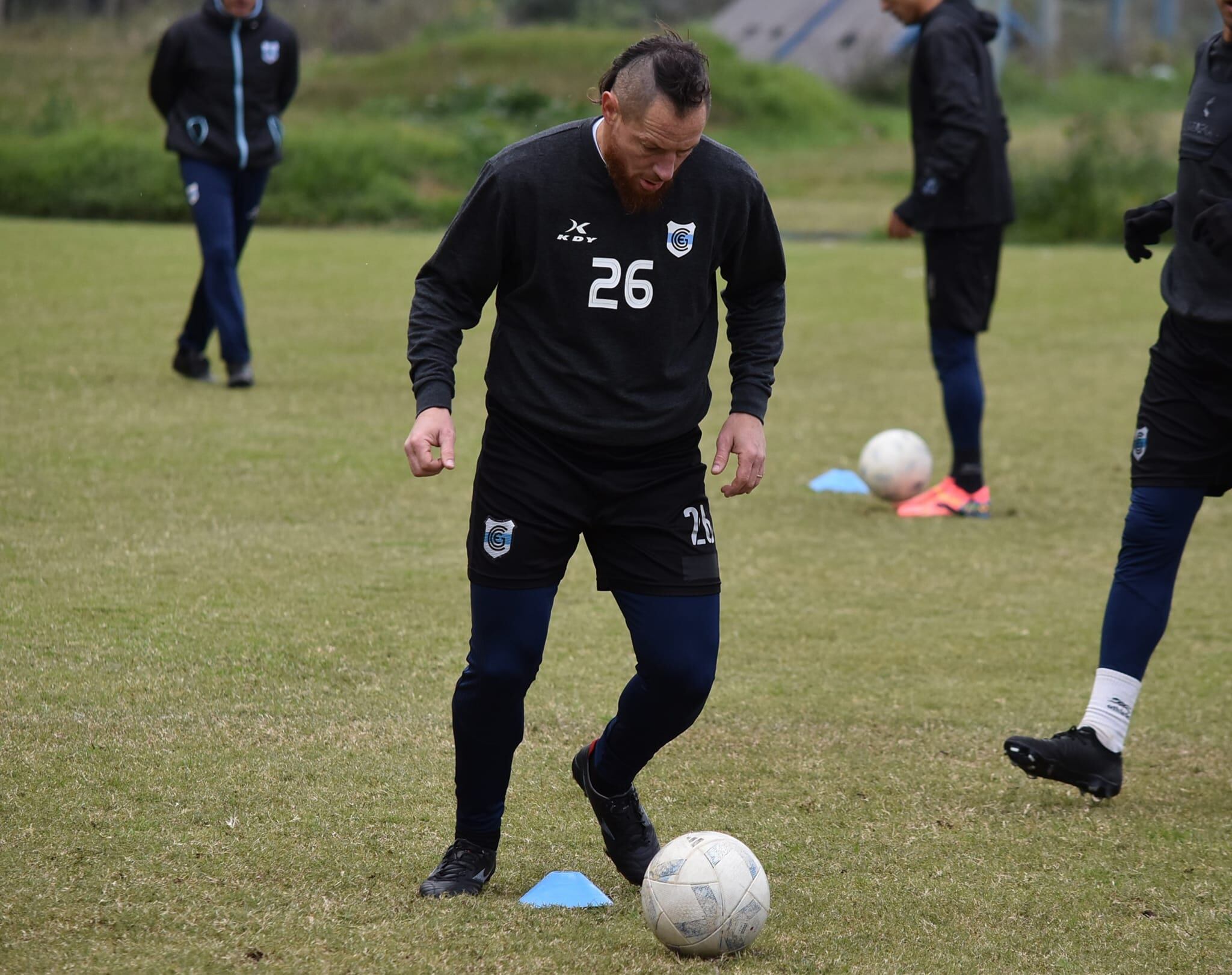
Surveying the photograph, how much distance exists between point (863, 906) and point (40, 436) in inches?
233

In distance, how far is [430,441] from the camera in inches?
130

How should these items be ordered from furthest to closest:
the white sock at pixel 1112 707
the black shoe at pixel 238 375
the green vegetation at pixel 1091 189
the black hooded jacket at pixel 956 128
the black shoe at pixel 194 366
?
the green vegetation at pixel 1091 189, the black shoe at pixel 194 366, the black shoe at pixel 238 375, the black hooded jacket at pixel 956 128, the white sock at pixel 1112 707

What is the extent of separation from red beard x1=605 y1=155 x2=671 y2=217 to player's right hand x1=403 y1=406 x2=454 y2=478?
1.96ft

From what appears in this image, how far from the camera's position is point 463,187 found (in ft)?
76.4

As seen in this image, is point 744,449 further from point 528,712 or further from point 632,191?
point 528,712

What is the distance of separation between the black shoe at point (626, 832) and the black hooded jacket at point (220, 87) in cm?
667

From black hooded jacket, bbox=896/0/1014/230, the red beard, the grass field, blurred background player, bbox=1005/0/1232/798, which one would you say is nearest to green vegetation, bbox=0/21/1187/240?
the grass field

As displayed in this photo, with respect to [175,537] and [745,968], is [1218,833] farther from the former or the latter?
[175,537]

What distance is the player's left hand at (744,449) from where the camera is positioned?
3619 mm

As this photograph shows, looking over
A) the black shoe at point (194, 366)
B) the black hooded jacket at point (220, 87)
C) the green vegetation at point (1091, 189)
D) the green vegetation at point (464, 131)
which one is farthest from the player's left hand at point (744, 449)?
the green vegetation at point (1091, 189)

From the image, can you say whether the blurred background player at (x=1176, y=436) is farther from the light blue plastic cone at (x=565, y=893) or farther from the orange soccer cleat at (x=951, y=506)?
the orange soccer cleat at (x=951, y=506)


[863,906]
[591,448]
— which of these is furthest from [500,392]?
[863,906]

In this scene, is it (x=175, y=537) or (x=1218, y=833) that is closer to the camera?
(x=1218, y=833)

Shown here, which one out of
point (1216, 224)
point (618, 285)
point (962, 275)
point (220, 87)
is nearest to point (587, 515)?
point (618, 285)
